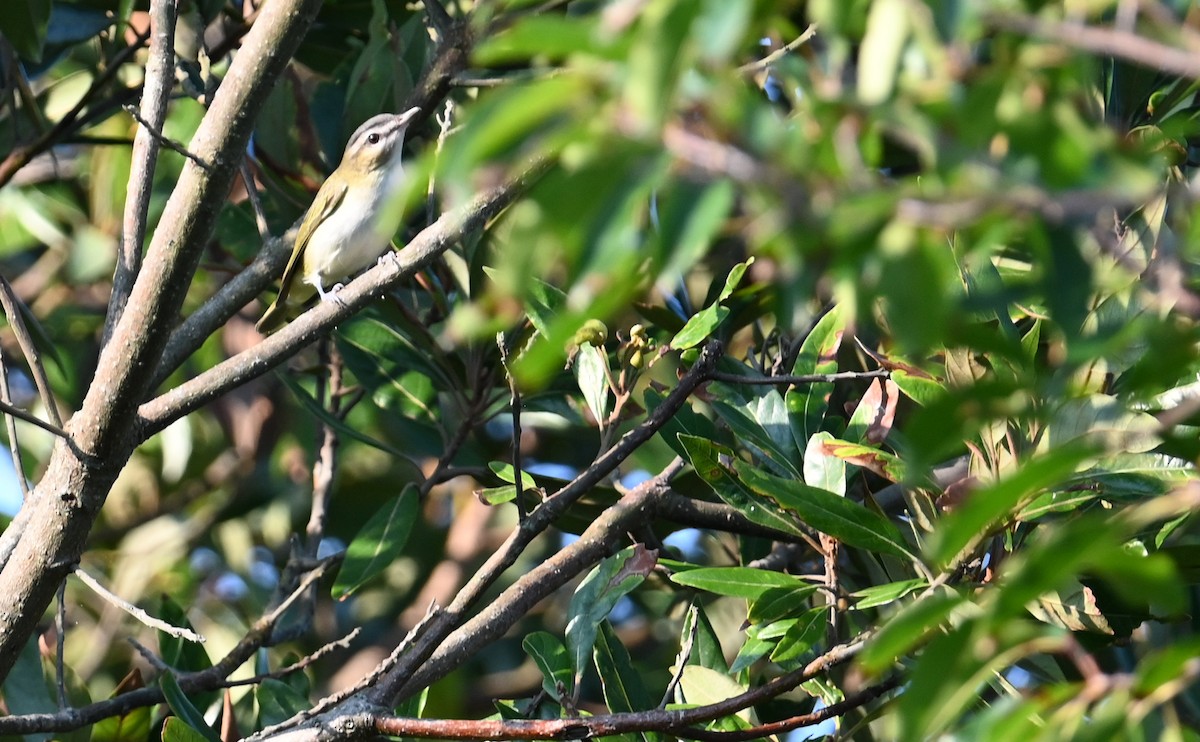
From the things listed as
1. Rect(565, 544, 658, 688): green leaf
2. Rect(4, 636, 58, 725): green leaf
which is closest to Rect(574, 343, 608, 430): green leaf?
Rect(565, 544, 658, 688): green leaf

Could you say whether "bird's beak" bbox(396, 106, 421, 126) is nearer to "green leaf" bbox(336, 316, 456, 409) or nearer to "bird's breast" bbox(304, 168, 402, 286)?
"green leaf" bbox(336, 316, 456, 409)

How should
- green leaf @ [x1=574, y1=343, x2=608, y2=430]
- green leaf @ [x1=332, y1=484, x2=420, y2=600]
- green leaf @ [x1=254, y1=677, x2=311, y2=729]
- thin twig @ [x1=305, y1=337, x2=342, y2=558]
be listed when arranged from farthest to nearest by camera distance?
thin twig @ [x1=305, y1=337, x2=342, y2=558] → green leaf @ [x1=332, y1=484, x2=420, y2=600] → green leaf @ [x1=254, y1=677, x2=311, y2=729] → green leaf @ [x1=574, y1=343, x2=608, y2=430]

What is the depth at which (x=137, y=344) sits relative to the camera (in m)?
2.41

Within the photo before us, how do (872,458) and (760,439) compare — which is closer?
(872,458)

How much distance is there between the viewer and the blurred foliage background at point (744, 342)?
97 cm

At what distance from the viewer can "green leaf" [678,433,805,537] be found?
265cm

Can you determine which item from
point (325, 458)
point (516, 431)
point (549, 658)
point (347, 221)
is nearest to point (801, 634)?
point (549, 658)

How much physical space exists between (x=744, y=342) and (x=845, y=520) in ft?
6.36

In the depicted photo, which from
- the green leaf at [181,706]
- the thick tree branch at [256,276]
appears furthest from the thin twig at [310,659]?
the thick tree branch at [256,276]

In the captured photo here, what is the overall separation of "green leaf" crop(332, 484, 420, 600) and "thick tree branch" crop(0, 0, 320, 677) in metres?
1.05

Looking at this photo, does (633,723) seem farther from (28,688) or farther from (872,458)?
(28,688)

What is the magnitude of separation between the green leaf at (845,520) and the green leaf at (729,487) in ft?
0.69

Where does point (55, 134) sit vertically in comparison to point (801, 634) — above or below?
above

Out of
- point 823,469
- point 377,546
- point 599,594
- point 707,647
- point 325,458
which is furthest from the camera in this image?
point 325,458
